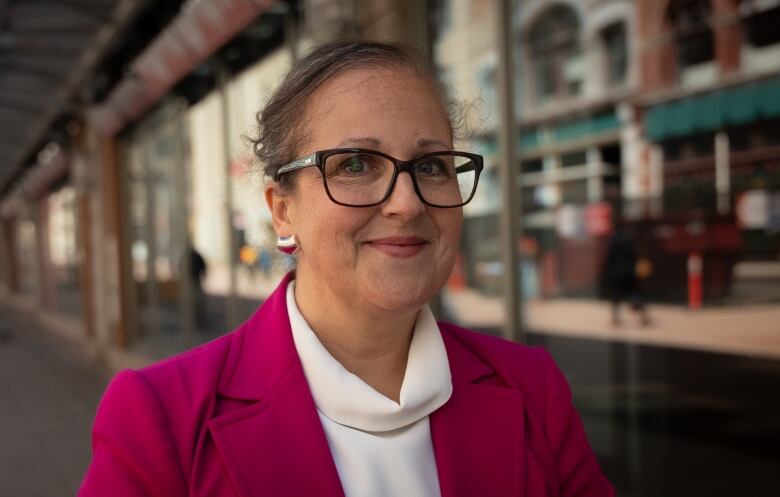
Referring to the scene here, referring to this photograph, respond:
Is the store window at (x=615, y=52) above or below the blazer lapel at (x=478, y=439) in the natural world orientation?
above

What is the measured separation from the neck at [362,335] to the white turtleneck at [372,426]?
46 mm

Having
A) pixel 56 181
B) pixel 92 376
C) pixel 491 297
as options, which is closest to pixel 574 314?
pixel 491 297

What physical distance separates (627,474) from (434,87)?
13.3ft

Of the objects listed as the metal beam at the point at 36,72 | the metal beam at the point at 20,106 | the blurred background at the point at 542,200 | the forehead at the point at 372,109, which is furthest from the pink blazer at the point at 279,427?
the metal beam at the point at 20,106

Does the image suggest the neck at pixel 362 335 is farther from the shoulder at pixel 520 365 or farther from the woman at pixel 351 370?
the shoulder at pixel 520 365

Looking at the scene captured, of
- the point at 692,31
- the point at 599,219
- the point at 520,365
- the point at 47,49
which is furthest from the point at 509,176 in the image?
the point at 47,49

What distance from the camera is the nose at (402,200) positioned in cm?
134

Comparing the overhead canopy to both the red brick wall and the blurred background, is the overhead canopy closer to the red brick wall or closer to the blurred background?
the blurred background

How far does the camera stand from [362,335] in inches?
58.7

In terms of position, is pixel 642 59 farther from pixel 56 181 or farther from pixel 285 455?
pixel 56 181

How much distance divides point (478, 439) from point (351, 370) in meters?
0.30

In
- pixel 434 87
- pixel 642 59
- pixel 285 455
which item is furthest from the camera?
pixel 642 59

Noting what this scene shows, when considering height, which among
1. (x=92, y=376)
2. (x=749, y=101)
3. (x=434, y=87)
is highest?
(x=749, y=101)

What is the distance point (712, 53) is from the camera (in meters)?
6.89
